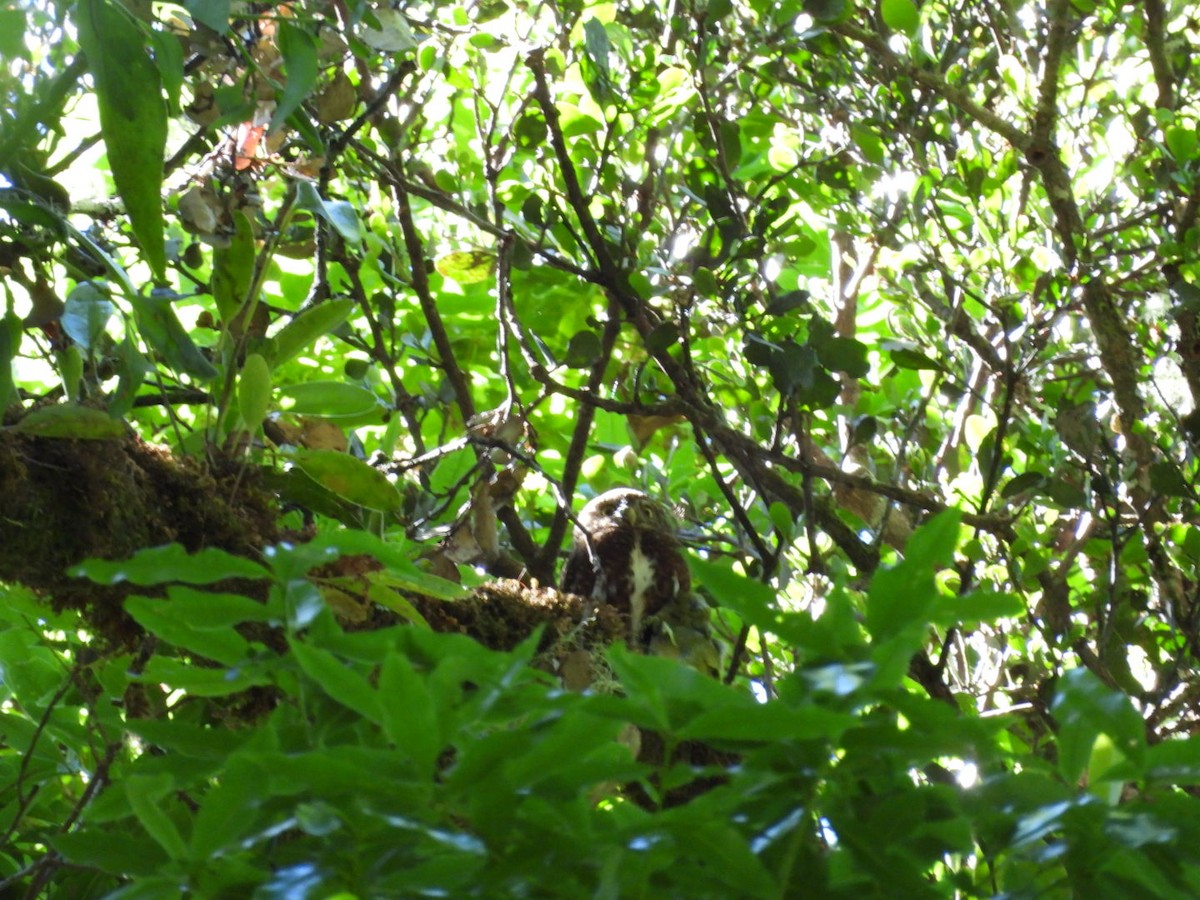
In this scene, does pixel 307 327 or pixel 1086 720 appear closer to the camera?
pixel 1086 720

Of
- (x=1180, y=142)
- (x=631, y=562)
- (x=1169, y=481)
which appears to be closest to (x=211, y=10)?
(x=631, y=562)

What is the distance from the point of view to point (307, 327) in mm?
1232

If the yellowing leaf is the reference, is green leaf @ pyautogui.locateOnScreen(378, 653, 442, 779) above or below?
below

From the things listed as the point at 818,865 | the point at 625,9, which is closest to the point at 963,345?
the point at 625,9

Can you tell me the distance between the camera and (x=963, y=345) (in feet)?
6.45

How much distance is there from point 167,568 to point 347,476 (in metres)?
0.67

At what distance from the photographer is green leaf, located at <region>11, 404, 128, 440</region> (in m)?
0.97

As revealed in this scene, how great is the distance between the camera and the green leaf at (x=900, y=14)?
5.49 ft

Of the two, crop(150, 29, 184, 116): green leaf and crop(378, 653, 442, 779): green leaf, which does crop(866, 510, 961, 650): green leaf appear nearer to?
crop(378, 653, 442, 779): green leaf

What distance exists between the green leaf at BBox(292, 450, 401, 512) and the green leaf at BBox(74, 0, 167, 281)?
255 millimetres

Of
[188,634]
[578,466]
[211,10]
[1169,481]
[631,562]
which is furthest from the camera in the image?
[578,466]

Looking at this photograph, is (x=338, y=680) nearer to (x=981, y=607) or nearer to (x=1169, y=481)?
(x=981, y=607)

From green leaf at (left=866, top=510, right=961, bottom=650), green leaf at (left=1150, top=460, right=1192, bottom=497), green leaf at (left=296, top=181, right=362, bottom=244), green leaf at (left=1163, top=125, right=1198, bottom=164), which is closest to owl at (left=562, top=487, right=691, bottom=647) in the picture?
green leaf at (left=296, top=181, right=362, bottom=244)

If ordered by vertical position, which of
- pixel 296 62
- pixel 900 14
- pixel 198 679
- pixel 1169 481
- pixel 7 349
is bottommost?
pixel 198 679
